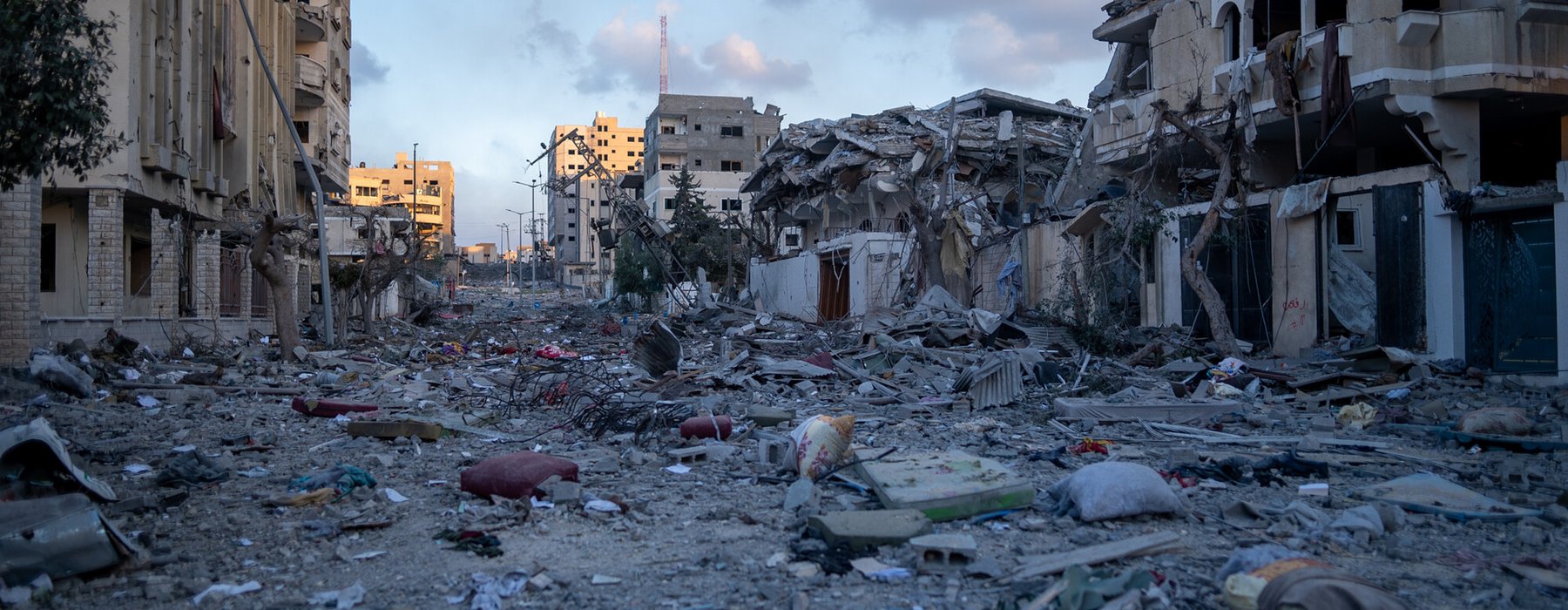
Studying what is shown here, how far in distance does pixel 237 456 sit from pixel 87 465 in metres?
1.04

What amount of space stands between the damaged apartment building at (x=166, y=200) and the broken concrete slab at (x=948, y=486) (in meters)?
11.3

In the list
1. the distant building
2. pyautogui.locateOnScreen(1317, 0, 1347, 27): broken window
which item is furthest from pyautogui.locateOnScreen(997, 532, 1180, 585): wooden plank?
the distant building

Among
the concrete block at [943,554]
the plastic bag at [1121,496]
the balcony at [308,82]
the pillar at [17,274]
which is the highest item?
the balcony at [308,82]

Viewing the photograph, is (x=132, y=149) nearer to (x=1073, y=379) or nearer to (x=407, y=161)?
(x=1073, y=379)

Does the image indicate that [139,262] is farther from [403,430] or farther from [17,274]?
[403,430]

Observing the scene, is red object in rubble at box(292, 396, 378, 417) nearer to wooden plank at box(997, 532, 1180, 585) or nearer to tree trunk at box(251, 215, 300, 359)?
tree trunk at box(251, 215, 300, 359)

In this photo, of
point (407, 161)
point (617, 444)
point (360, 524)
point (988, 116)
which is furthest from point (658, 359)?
point (407, 161)

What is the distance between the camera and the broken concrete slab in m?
5.61

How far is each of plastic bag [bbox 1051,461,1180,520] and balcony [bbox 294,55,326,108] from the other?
97.8 ft

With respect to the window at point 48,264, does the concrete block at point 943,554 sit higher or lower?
lower

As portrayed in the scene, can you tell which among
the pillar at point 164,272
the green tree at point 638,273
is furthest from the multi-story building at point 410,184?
the pillar at point 164,272

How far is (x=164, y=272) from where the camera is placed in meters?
17.8

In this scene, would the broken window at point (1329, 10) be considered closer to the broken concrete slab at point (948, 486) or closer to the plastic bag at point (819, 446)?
the plastic bag at point (819, 446)

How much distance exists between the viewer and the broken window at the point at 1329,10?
1609 centimetres
